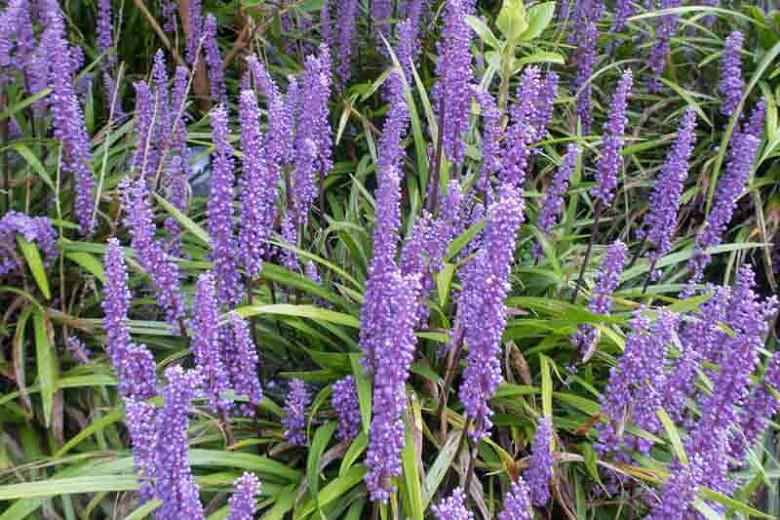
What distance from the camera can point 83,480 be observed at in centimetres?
325

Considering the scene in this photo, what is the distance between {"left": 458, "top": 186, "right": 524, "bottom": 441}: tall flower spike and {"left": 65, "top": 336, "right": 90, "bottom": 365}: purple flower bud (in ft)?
A: 6.33

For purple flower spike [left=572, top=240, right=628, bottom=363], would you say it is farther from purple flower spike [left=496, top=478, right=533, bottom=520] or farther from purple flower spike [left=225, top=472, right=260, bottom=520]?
purple flower spike [left=225, top=472, right=260, bottom=520]

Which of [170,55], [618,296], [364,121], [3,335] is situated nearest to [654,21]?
[364,121]

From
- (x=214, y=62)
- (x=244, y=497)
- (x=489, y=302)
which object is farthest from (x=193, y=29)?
(x=244, y=497)

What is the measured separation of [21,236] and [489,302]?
8.29 feet

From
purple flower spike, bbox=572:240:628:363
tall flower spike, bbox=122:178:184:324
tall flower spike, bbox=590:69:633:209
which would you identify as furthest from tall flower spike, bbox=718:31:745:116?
tall flower spike, bbox=122:178:184:324

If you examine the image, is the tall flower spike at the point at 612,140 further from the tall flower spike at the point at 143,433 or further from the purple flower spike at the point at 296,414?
the tall flower spike at the point at 143,433

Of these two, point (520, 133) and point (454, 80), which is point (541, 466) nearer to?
point (520, 133)

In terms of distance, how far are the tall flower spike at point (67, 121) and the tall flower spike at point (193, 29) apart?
1092mm

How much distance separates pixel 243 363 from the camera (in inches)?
132

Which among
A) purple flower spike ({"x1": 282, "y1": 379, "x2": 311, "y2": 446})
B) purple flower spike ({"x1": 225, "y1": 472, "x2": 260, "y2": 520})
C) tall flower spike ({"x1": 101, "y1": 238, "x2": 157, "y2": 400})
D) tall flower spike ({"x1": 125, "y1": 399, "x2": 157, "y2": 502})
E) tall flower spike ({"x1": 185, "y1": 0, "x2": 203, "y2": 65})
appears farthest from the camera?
tall flower spike ({"x1": 185, "y1": 0, "x2": 203, "y2": 65})

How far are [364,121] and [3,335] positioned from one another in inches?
95.3

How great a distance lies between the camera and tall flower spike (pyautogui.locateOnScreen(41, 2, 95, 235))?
13.4 feet

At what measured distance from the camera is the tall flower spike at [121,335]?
320 centimetres
